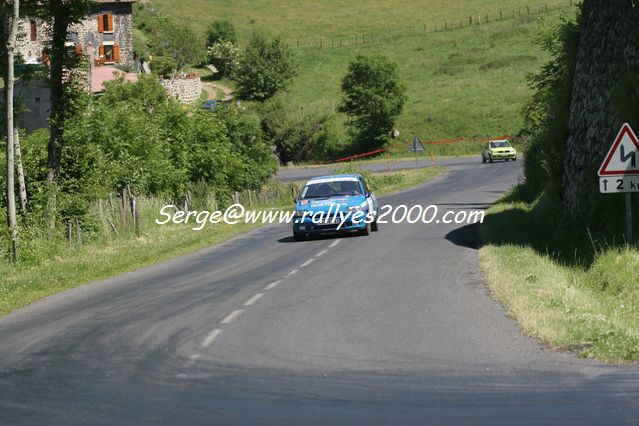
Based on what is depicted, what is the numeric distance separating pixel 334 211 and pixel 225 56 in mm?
90969

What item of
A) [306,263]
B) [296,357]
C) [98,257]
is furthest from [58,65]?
[296,357]

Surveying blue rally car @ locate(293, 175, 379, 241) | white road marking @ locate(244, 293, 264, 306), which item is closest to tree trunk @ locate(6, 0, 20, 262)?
blue rally car @ locate(293, 175, 379, 241)

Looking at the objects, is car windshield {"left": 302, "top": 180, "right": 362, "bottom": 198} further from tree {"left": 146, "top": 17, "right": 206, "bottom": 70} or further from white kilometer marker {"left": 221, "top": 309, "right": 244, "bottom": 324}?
tree {"left": 146, "top": 17, "right": 206, "bottom": 70}

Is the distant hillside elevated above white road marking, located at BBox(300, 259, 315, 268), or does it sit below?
above

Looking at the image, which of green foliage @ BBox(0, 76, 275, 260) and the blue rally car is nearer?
the blue rally car

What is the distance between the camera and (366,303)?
53.9 feet

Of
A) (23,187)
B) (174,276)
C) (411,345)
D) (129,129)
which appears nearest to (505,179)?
(129,129)

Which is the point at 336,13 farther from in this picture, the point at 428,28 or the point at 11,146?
the point at 11,146

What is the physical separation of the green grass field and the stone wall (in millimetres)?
8349

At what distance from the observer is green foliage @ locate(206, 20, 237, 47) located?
12669 centimetres

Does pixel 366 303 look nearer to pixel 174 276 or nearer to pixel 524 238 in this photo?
pixel 174 276

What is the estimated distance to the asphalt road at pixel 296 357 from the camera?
30.0ft

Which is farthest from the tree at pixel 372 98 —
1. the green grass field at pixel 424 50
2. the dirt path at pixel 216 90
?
the dirt path at pixel 216 90

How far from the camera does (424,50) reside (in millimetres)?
118625
